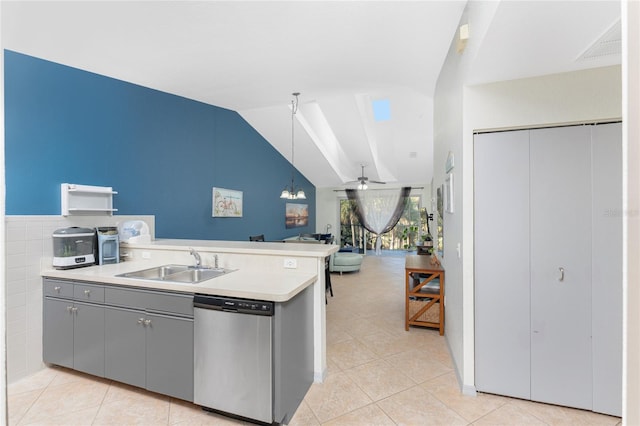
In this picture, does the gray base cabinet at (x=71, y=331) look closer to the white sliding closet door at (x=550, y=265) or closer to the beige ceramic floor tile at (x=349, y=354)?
the beige ceramic floor tile at (x=349, y=354)

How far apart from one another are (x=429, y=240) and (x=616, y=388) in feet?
15.5

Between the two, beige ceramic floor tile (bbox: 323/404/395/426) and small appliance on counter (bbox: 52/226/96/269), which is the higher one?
small appliance on counter (bbox: 52/226/96/269)

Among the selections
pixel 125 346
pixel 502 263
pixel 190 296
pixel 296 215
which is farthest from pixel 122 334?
pixel 296 215

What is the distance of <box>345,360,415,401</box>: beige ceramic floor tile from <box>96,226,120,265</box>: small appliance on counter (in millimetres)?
2498

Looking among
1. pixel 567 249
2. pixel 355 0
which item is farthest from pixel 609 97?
pixel 355 0

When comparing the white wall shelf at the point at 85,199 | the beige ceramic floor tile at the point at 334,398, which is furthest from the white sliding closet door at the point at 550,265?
the white wall shelf at the point at 85,199

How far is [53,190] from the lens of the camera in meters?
2.66

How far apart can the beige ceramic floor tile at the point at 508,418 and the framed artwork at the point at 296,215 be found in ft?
20.1

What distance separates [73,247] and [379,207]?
26.7 ft

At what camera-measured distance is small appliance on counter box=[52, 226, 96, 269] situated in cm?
258

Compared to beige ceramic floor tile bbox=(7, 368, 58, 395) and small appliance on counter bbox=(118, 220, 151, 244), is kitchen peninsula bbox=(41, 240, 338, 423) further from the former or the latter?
small appliance on counter bbox=(118, 220, 151, 244)

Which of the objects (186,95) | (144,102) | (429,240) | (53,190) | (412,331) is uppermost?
(186,95)

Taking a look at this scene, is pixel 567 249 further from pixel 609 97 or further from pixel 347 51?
pixel 347 51

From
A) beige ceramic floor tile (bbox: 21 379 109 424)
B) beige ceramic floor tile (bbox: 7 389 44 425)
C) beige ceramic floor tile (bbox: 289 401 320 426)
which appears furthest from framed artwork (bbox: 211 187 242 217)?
beige ceramic floor tile (bbox: 289 401 320 426)
